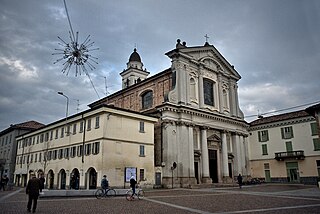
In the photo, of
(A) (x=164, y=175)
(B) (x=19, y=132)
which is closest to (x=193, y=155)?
(A) (x=164, y=175)

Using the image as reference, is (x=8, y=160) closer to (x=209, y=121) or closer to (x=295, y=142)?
(x=209, y=121)

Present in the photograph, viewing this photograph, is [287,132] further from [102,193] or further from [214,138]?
[102,193]

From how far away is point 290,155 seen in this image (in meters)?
43.5

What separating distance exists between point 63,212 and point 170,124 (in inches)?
914

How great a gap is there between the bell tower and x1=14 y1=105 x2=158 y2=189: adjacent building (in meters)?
26.7

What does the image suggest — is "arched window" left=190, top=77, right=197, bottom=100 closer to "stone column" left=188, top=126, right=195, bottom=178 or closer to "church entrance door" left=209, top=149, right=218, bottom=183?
"stone column" left=188, top=126, right=195, bottom=178

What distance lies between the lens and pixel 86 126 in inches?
1139

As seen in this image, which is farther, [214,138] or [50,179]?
[214,138]

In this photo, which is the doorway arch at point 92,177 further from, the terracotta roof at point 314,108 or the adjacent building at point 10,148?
the adjacent building at point 10,148

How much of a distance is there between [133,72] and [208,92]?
72.3ft

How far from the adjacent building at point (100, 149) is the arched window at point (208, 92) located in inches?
516

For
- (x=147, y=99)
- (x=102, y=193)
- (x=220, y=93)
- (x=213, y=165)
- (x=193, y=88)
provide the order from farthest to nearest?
(x=220, y=93) < (x=147, y=99) < (x=213, y=165) < (x=193, y=88) < (x=102, y=193)

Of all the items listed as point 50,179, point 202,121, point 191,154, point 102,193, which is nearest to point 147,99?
point 202,121

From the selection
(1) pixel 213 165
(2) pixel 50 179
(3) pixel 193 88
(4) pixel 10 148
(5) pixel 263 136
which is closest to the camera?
(2) pixel 50 179
